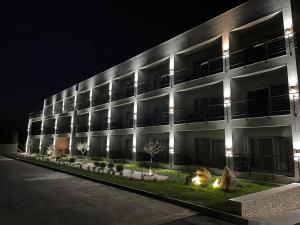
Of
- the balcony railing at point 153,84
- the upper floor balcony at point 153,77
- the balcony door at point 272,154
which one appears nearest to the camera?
the balcony door at point 272,154

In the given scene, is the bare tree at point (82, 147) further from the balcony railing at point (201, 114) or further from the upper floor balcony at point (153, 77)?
the balcony railing at point (201, 114)

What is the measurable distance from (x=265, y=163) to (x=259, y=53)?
707cm

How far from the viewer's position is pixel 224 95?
15.5m

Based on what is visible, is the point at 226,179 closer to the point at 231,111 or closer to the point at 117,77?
the point at 231,111

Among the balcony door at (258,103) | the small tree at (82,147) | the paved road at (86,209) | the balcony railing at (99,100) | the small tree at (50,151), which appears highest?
the balcony railing at (99,100)

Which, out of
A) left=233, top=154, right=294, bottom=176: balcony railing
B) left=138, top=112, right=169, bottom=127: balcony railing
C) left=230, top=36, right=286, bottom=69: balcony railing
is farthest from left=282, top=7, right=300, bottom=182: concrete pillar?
left=138, top=112, right=169, bottom=127: balcony railing

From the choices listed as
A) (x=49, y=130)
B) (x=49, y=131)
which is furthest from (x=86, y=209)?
(x=49, y=130)

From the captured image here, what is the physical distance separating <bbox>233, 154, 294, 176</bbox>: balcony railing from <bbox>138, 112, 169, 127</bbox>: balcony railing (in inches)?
335

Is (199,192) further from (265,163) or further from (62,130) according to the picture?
(62,130)

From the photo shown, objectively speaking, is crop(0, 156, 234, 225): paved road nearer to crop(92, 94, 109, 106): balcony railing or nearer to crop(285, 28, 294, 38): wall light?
crop(285, 28, 294, 38): wall light

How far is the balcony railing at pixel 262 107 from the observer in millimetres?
14516

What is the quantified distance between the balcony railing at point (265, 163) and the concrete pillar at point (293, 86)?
2.41 meters

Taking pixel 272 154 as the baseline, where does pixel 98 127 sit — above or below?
above

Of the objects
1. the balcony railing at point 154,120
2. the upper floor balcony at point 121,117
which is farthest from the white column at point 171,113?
the upper floor balcony at point 121,117
